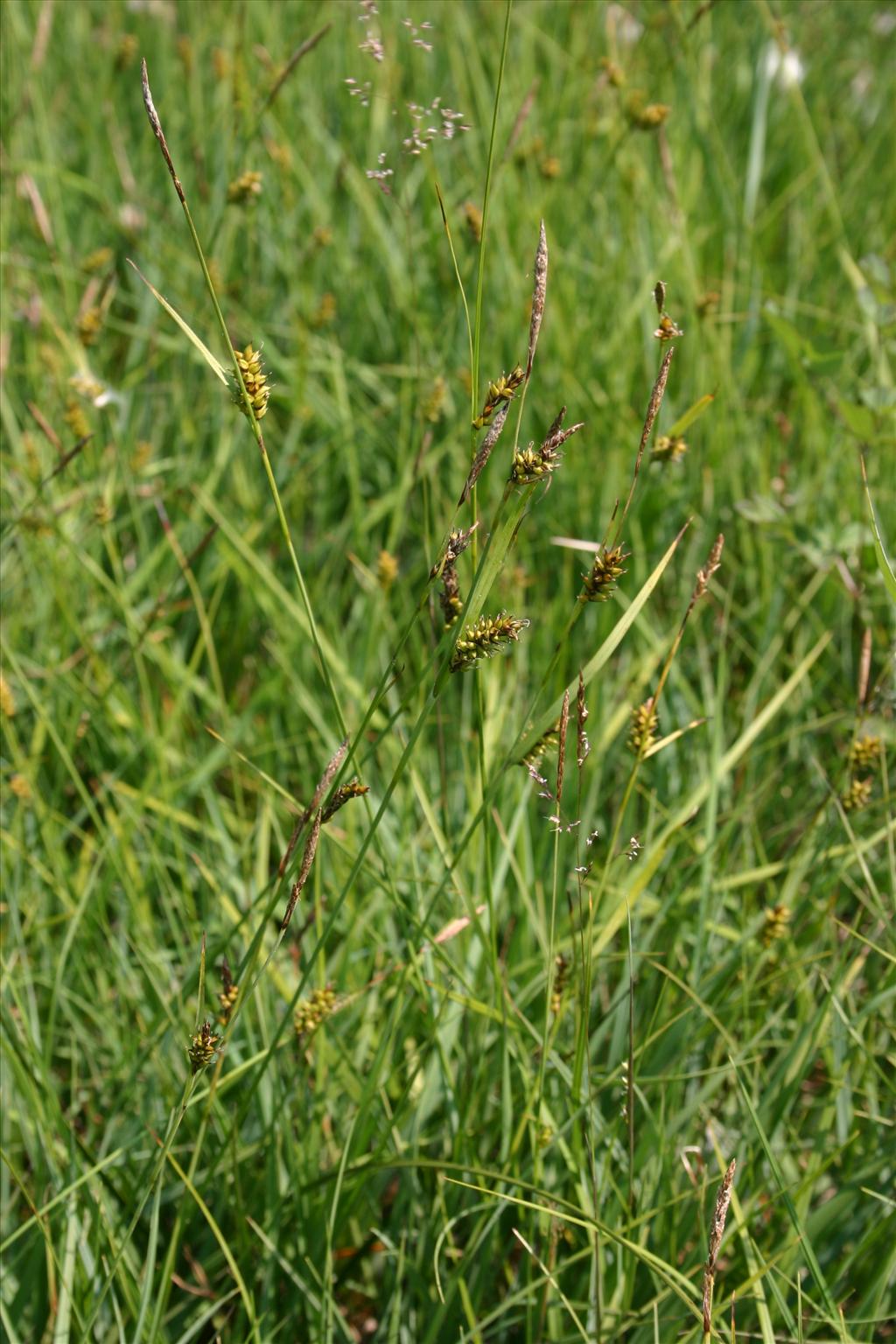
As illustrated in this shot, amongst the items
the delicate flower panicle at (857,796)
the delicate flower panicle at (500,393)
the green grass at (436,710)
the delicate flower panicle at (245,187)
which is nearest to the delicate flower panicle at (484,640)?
the green grass at (436,710)

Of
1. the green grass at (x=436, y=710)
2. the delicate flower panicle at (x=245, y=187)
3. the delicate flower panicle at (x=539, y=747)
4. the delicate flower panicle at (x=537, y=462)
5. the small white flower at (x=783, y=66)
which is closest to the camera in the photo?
the delicate flower panicle at (x=537, y=462)

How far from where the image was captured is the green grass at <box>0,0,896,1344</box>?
1307 mm

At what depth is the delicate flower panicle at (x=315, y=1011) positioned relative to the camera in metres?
1.21

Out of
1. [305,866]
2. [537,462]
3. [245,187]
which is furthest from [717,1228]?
[245,187]

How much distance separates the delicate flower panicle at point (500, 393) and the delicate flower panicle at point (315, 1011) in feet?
1.97

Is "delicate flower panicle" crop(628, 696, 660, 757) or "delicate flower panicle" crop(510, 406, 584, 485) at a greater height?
"delicate flower panicle" crop(510, 406, 584, 485)

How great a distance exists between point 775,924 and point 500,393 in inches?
31.0

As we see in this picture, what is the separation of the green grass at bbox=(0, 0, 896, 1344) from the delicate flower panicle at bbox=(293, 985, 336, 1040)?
0.07 metres

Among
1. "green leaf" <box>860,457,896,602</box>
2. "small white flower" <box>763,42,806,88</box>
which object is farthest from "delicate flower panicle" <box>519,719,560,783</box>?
"small white flower" <box>763,42,806,88</box>

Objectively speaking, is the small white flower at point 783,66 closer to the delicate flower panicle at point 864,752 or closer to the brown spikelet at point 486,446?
the delicate flower panicle at point 864,752

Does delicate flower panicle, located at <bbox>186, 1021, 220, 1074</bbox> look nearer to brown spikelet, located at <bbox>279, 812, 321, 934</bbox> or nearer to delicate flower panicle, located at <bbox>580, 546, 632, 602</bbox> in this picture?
brown spikelet, located at <bbox>279, 812, 321, 934</bbox>

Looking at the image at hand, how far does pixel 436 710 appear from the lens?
5.38 ft

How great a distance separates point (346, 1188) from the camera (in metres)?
1.32

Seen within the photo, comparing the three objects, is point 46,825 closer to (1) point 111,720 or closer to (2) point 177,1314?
(1) point 111,720
